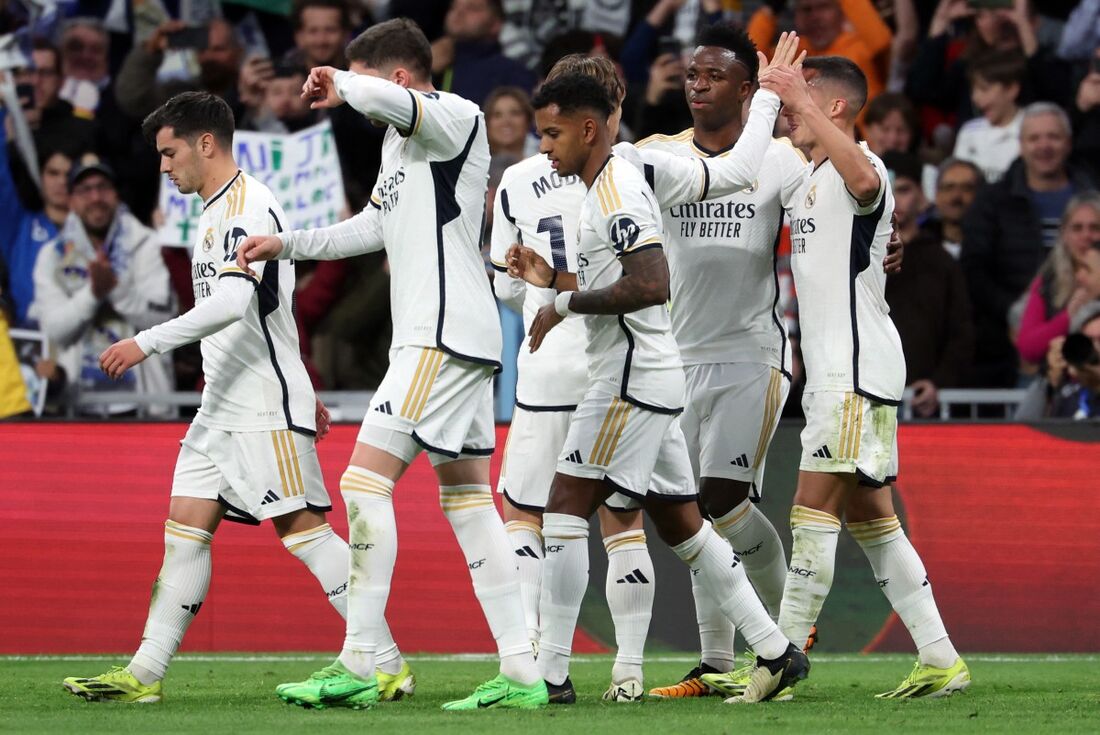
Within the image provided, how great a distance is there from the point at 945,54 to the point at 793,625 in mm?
7353

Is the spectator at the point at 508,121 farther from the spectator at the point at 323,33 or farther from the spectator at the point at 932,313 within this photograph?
the spectator at the point at 932,313

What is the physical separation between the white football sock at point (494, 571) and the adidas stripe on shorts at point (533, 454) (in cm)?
99

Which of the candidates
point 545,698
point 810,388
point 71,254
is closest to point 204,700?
point 545,698

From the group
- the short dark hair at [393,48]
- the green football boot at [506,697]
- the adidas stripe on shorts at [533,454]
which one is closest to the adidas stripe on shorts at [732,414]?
the adidas stripe on shorts at [533,454]

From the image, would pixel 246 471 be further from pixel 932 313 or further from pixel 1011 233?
pixel 1011 233

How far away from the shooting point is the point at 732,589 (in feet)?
21.5

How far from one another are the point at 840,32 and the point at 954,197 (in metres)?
1.70

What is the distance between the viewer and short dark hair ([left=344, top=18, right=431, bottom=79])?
6.52m

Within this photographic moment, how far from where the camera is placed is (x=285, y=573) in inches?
369

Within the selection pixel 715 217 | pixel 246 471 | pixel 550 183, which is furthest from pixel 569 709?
pixel 550 183

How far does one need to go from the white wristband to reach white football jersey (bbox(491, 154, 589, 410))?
110cm

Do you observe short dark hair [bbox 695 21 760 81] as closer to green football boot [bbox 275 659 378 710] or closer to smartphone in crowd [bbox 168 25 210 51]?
green football boot [bbox 275 659 378 710]

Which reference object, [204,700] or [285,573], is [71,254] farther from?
[204,700]

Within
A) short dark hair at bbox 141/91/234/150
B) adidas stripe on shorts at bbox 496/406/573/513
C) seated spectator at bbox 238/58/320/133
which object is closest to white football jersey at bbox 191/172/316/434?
short dark hair at bbox 141/91/234/150
